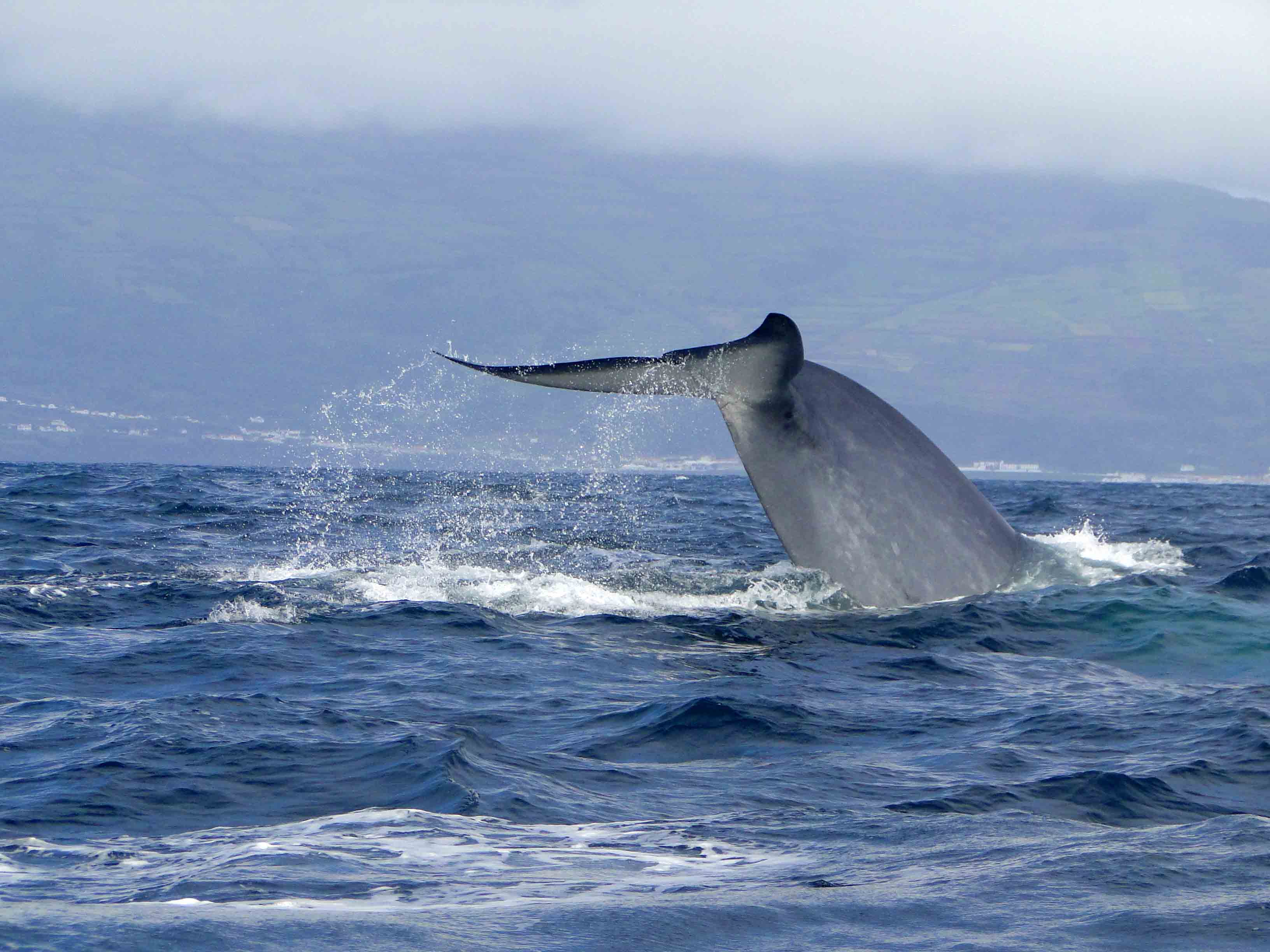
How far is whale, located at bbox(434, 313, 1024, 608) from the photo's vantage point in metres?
10.0

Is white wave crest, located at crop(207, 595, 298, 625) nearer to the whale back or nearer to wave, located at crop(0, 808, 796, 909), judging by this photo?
the whale back

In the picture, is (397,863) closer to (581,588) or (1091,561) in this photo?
(581,588)

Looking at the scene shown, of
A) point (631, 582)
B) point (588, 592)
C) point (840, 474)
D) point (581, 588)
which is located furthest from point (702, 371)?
point (631, 582)

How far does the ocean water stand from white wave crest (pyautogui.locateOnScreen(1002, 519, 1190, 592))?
67 millimetres

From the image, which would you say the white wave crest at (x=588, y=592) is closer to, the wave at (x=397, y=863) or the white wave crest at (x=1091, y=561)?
the white wave crest at (x=1091, y=561)

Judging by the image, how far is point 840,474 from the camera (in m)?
10.6

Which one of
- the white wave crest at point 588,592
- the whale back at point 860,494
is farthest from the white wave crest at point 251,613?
the whale back at point 860,494

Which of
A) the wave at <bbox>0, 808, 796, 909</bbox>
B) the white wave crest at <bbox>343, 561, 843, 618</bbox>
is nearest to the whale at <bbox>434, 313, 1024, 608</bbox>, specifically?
the white wave crest at <bbox>343, 561, 843, 618</bbox>

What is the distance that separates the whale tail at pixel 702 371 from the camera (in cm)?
945

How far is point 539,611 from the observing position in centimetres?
1288

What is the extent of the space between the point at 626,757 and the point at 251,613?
18.6ft

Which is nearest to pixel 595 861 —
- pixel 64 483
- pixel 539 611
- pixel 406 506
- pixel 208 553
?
pixel 539 611

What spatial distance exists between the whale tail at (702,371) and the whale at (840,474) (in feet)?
0.04

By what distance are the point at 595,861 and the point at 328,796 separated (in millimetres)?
1649
